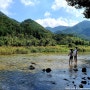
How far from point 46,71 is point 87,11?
10.4 metres

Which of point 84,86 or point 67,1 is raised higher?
point 67,1

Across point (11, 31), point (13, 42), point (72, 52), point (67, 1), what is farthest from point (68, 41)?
point (67, 1)

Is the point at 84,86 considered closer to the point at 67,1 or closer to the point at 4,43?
the point at 67,1

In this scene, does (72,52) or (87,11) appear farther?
(72,52)

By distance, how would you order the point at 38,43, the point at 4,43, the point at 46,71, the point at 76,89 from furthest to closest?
the point at 38,43
the point at 4,43
the point at 46,71
the point at 76,89

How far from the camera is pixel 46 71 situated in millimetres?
36781

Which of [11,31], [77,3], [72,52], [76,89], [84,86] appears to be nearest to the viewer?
[76,89]

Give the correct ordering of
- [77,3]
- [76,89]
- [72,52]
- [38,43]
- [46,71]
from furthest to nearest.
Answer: [38,43] < [72,52] < [46,71] < [77,3] < [76,89]

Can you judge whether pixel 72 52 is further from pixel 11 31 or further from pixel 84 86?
pixel 11 31

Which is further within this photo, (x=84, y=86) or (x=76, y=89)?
(x=84, y=86)

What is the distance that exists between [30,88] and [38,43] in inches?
5237

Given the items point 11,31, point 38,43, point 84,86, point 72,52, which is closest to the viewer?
point 84,86

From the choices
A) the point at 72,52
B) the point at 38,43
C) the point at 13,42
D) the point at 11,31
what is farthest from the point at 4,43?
the point at 72,52

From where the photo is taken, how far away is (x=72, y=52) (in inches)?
1865
